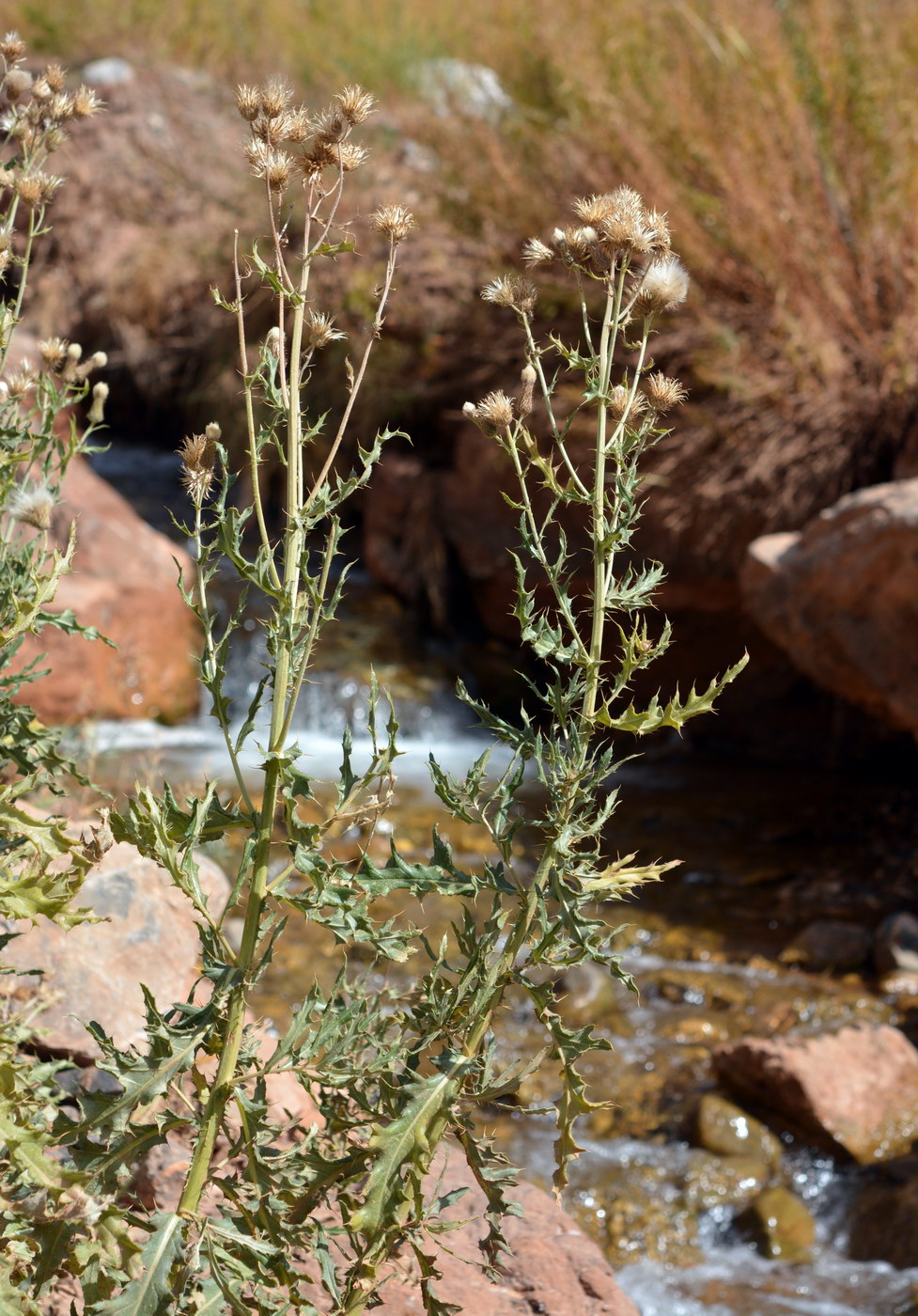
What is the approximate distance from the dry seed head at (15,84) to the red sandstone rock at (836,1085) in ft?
9.93

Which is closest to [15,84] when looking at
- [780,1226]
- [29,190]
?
[29,190]

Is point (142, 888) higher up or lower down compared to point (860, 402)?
lower down

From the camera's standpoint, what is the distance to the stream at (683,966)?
10.6 ft

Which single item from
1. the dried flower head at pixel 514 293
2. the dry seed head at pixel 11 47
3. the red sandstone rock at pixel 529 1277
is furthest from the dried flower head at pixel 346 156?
the red sandstone rock at pixel 529 1277

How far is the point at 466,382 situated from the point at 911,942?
3738 mm

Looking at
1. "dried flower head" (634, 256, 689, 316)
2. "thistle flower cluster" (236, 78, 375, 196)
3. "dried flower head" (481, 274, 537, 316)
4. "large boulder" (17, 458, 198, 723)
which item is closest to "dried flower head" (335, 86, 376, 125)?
"thistle flower cluster" (236, 78, 375, 196)

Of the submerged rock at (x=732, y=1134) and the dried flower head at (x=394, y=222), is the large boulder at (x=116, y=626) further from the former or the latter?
the dried flower head at (x=394, y=222)

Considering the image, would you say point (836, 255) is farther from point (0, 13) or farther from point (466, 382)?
point (0, 13)

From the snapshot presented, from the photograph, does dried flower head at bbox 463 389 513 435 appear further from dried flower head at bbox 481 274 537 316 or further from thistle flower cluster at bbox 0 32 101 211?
thistle flower cluster at bbox 0 32 101 211

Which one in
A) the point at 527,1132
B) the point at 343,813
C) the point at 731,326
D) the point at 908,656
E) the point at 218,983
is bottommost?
the point at 527,1132

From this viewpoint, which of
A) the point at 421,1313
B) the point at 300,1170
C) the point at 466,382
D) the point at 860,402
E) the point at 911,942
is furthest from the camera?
the point at 466,382

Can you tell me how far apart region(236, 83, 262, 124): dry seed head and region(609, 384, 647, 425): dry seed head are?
486 mm

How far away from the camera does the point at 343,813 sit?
1337 millimetres

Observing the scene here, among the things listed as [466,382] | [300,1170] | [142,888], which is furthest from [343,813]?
[466,382]
